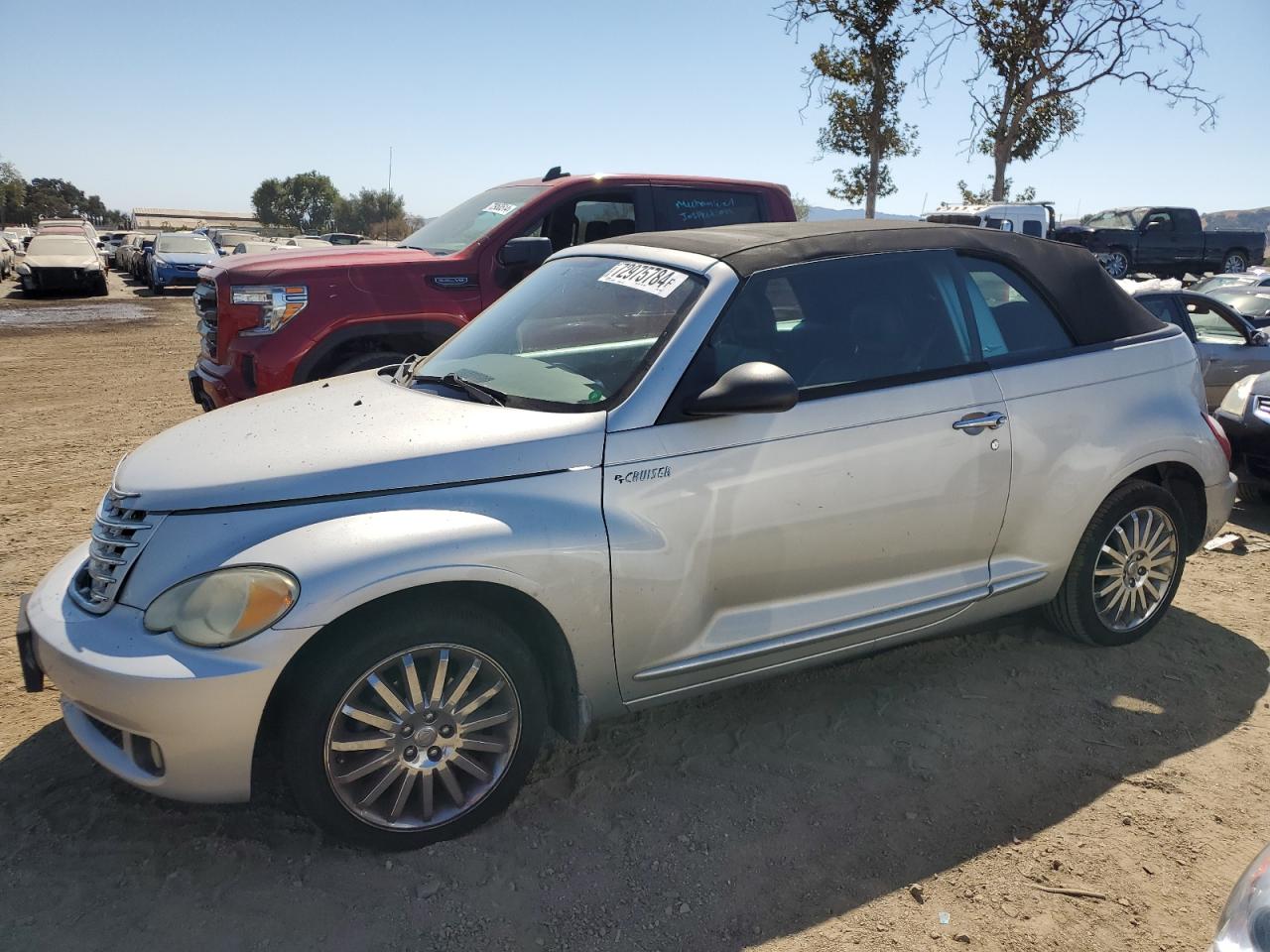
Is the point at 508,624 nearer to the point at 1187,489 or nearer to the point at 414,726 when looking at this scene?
the point at 414,726

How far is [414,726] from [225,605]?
2.01 feet

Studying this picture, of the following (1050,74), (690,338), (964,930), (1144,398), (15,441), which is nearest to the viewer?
(964,930)

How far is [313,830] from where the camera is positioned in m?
2.88

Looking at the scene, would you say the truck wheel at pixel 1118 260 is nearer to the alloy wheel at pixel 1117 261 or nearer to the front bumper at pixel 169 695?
the alloy wheel at pixel 1117 261

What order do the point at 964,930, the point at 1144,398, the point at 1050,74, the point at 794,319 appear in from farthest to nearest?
the point at 1050,74
the point at 1144,398
the point at 794,319
the point at 964,930

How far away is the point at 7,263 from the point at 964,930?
3582cm

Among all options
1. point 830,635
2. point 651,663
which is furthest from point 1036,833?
point 651,663

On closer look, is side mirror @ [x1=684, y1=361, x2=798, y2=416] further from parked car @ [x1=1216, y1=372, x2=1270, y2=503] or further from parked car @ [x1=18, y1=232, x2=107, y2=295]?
parked car @ [x1=18, y1=232, x2=107, y2=295]

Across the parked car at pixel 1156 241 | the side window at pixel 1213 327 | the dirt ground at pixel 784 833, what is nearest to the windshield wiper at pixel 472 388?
the dirt ground at pixel 784 833

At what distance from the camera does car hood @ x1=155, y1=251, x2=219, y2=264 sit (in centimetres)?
2689

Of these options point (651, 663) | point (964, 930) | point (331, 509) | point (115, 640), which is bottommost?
point (964, 930)

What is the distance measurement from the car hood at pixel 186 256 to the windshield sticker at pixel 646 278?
86.5 feet

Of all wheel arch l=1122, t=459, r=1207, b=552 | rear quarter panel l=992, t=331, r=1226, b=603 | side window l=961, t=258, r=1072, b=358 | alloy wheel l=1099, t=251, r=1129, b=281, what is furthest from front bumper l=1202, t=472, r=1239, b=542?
alloy wheel l=1099, t=251, r=1129, b=281

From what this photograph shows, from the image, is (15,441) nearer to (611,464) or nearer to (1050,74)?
(611,464)
